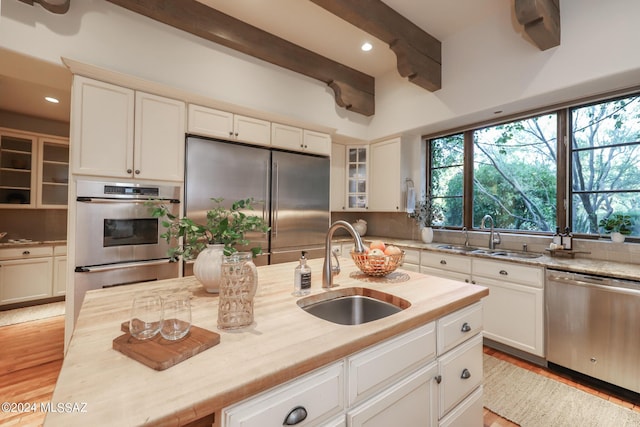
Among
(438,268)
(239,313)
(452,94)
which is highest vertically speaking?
(452,94)

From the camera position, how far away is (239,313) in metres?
0.95

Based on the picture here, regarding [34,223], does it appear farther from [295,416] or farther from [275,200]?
[295,416]

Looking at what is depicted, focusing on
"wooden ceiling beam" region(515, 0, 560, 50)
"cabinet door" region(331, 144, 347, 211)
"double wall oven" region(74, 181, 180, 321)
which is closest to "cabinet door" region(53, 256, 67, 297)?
"double wall oven" region(74, 181, 180, 321)

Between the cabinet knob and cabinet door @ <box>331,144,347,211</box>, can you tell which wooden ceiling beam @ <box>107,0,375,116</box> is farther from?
the cabinet knob

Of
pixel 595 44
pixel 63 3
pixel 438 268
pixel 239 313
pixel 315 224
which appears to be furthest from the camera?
pixel 315 224

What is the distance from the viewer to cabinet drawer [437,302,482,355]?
123cm

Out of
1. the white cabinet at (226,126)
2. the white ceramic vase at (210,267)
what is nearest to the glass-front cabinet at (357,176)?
the white cabinet at (226,126)

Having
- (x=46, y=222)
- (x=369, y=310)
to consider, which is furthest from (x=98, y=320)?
(x=46, y=222)

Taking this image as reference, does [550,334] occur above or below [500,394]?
above

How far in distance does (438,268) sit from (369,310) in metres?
1.98

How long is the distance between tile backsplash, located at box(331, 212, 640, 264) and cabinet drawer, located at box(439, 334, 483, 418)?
187cm

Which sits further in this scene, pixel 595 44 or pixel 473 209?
pixel 473 209

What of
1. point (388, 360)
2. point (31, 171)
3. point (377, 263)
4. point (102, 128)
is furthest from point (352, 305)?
point (31, 171)

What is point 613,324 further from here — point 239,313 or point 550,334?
point 239,313
